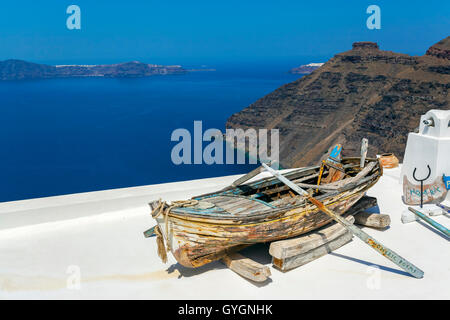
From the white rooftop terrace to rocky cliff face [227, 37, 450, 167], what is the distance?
49045 mm

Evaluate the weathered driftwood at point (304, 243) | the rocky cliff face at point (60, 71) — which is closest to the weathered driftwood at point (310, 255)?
the weathered driftwood at point (304, 243)

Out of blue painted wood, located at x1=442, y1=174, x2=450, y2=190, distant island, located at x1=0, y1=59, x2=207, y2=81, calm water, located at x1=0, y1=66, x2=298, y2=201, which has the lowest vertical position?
calm water, located at x1=0, y1=66, x2=298, y2=201

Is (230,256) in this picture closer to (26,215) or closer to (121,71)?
(26,215)

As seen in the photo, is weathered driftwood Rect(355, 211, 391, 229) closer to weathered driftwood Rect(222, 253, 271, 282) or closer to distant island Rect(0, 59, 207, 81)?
weathered driftwood Rect(222, 253, 271, 282)

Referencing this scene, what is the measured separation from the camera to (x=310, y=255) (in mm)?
4879

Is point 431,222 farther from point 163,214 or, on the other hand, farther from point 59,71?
point 59,71

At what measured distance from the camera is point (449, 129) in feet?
22.1

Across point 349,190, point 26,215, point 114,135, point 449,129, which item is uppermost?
point 449,129

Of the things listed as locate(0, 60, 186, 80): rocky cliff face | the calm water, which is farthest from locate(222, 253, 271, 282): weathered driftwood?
locate(0, 60, 186, 80): rocky cliff face

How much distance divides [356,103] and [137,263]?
6715 cm

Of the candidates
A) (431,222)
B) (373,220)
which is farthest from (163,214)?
(431,222)

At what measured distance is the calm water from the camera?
1972 inches
